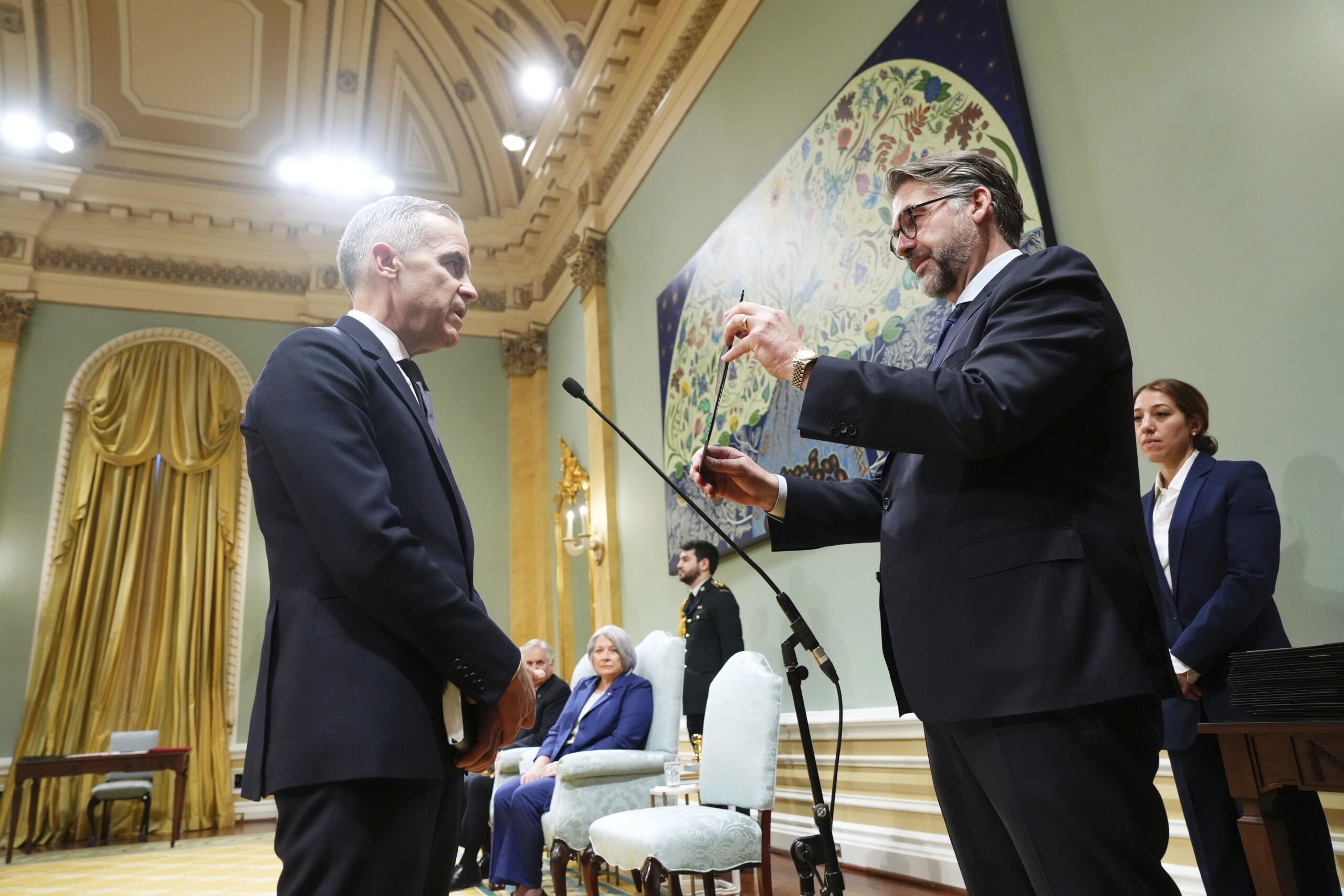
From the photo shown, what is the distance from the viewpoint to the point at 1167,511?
2559mm

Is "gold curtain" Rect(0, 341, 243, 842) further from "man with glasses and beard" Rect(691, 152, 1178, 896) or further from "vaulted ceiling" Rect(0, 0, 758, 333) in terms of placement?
"man with glasses and beard" Rect(691, 152, 1178, 896)

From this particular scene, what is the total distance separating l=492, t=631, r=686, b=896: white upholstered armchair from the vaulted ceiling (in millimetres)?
4658

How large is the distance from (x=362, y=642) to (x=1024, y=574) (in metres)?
0.88

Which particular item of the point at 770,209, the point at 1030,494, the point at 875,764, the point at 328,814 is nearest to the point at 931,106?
the point at 770,209

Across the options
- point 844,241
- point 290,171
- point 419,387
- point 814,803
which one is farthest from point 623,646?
point 290,171

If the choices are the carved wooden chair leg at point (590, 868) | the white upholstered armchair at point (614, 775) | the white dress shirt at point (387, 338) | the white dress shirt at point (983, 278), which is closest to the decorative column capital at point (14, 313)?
the white upholstered armchair at point (614, 775)

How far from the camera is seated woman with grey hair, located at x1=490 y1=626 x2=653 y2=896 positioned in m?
3.83

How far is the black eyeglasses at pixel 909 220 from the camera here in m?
1.60

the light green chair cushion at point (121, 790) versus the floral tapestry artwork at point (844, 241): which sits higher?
the floral tapestry artwork at point (844, 241)

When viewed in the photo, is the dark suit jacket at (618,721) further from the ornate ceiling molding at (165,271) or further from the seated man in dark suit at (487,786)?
the ornate ceiling molding at (165,271)

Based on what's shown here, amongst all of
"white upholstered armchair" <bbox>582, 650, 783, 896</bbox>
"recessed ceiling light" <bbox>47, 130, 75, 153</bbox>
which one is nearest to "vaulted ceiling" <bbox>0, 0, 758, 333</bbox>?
"recessed ceiling light" <bbox>47, 130, 75, 153</bbox>

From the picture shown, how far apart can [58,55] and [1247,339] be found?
32.0 feet

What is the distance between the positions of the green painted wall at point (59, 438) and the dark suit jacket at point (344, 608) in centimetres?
771

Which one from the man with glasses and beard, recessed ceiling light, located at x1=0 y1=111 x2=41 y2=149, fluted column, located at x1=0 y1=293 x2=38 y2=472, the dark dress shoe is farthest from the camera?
recessed ceiling light, located at x1=0 y1=111 x2=41 y2=149
